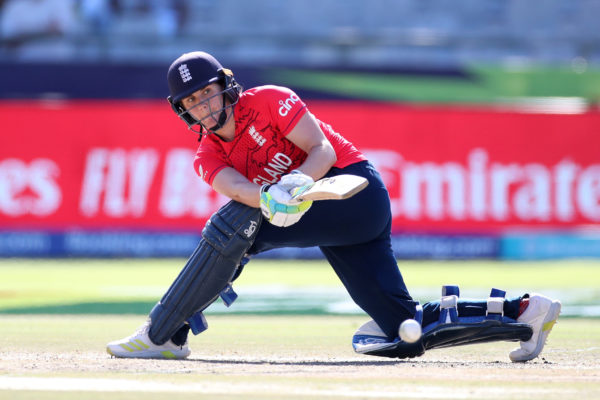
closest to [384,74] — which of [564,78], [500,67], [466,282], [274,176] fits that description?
[500,67]

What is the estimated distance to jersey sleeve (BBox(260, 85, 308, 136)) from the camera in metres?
4.91

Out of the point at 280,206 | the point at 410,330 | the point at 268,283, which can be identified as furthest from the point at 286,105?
the point at 268,283

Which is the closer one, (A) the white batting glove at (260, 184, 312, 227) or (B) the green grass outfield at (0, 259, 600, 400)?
(B) the green grass outfield at (0, 259, 600, 400)

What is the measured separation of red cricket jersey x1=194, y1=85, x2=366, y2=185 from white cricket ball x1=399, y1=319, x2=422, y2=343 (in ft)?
2.98

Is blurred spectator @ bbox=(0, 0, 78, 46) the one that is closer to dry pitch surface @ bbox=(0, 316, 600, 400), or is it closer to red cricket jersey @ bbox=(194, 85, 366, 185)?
dry pitch surface @ bbox=(0, 316, 600, 400)

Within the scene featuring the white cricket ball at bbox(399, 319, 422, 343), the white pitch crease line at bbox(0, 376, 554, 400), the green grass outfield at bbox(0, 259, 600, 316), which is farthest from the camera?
the green grass outfield at bbox(0, 259, 600, 316)

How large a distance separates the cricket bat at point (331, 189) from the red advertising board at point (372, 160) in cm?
907

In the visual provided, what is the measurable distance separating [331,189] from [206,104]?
2.91ft

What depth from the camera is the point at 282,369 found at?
4.56 meters

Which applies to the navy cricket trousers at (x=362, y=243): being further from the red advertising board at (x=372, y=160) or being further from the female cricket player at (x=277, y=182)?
the red advertising board at (x=372, y=160)

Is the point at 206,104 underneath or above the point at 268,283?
above

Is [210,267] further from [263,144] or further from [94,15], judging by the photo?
[94,15]

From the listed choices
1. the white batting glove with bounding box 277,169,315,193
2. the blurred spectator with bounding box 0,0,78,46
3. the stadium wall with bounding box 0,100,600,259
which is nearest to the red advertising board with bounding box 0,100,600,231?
the stadium wall with bounding box 0,100,600,259

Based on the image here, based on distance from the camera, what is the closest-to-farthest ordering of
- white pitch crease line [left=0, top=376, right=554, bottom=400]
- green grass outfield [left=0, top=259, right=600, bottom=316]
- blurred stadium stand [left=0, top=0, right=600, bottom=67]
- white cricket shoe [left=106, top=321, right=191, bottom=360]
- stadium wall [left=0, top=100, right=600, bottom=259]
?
white pitch crease line [left=0, top=376, right=554, bottom=400] < white cricket shoe [left=106, top=321, right=191, bottom=360] < green grass outfield [left=0, top=259, right=600, bottom=316] < stadium wall [left=0, top=100, right=600, bottom=259] < blurred stadium stand [left=0, top=0, right=600, bottom=67]
